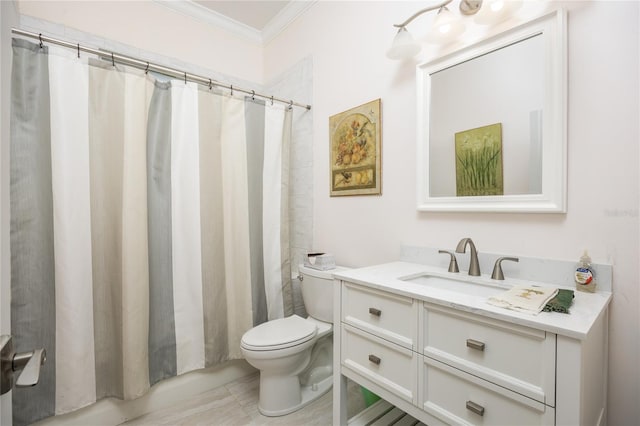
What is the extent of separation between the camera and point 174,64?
2.12 metres

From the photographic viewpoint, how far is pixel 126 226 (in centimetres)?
149

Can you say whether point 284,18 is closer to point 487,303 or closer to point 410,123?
point 410,123

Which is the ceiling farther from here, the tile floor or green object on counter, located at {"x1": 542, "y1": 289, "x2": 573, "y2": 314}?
the tile floor

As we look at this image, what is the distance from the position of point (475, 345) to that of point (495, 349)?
0.05 meters

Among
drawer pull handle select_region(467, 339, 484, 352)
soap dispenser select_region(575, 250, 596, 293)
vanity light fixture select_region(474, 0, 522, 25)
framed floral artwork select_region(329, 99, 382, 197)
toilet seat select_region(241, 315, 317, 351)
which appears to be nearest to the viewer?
drawer pull handle select_region(467, 339, 484, 352)

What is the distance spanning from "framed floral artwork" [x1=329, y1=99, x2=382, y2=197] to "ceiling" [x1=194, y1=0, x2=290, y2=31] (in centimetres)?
107

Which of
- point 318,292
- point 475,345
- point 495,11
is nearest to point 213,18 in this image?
point 495,11

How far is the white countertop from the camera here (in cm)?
72

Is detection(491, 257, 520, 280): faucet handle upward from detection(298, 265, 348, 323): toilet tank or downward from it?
upward

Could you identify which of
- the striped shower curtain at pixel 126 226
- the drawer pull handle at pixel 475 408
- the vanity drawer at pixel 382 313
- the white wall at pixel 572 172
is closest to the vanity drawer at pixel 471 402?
the drawer pull handle at pixel 475 408

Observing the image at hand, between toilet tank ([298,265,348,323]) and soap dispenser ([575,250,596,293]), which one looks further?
toilet tank ([298,265,348,323])

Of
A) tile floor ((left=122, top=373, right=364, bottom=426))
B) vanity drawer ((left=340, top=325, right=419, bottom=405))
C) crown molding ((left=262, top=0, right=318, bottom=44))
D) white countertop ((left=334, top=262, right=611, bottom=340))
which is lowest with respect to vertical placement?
tile floor ((left=122, top=373, right=364, bottom=426))

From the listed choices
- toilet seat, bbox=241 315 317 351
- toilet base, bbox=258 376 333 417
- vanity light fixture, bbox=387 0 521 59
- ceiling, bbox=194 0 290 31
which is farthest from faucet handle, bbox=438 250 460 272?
ceiling, bbox=194 0 290 31

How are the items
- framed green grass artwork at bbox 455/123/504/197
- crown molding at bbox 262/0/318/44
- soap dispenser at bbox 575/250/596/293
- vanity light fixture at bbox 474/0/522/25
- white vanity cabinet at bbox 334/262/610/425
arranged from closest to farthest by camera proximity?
1. white vanity cabinet at bbox 334/262/610/425
2. soap dispenser at bbox 575/250/596/293
3. vanity light fixture at bbox 474/0/522/25
4. framed green grass artwork at bbox 455/123/504/197
5. crown molding at bbox 262/0/318/44
